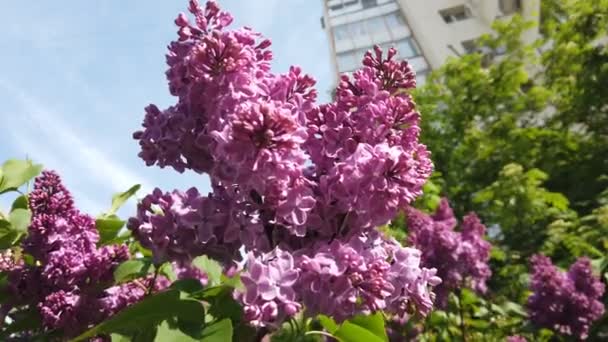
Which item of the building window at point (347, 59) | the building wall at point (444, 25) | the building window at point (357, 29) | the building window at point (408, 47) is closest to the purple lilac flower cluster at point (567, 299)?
the building wall at point (444, 25)

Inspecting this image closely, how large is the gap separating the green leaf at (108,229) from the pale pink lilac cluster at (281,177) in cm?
42

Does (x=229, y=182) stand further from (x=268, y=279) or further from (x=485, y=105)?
(x=485, y=105)

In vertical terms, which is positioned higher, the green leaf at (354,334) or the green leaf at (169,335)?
the green leaf at (354,334)

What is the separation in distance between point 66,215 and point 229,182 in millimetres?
494

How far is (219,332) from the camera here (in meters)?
0.81

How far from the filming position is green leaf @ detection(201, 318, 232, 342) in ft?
2.63

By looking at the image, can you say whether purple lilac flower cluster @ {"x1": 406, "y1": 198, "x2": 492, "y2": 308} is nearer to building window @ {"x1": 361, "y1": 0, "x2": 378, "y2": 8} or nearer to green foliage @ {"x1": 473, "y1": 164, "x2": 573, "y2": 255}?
green foliage @ {"x1": 473, "y1": 164, "x2": 573, "y2": 255}

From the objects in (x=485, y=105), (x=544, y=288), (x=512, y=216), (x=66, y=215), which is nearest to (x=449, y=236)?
(x=544, y=288)

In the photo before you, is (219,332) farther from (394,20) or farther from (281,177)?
(394,20)

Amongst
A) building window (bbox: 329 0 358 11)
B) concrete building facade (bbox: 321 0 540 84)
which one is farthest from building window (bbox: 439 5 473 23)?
building window (bbox: 329 0 358 11)

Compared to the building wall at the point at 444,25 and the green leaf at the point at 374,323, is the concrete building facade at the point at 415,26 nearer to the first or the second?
the building wall at the point at 444,25

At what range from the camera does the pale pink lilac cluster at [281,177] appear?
2.84 feet

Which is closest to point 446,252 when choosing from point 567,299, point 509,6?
point 567,299

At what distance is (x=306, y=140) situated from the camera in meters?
0.96
